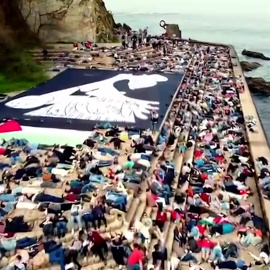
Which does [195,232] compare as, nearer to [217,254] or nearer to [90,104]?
[217,254]

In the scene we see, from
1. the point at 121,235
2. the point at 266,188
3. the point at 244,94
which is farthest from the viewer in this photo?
the point at 244,94

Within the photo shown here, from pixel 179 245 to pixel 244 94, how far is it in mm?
16805

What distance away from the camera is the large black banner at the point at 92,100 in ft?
55.6

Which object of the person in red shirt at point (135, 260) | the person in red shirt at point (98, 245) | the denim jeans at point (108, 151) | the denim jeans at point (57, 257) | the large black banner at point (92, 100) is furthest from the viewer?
the large black banner at point (92, 100)

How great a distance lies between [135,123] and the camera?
55.1ft

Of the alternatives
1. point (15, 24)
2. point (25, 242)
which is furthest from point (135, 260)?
point (15, 24)

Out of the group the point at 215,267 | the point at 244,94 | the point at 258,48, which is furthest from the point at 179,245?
the point at 258,48

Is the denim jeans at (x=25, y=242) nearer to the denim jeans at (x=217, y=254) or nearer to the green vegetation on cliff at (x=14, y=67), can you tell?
the denim jeans at (x=217, y=254)

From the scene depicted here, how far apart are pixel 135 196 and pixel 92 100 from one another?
8646 mm

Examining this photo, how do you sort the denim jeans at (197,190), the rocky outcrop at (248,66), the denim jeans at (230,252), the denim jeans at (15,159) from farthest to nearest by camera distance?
1. the rocky outcrop at (248,66)
2. the denim jeans at (197,190)
3. the denim jeans at (15,159)
4. the denim jeans at (230,252)

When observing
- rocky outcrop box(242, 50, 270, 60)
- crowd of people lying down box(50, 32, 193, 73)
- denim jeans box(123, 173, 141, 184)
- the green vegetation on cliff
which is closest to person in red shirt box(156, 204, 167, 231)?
denim jeans box(123, 173, 141, 184)

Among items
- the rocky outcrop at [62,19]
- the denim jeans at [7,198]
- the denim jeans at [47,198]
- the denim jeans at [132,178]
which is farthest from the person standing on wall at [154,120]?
the rocky outcrop at [62,19]

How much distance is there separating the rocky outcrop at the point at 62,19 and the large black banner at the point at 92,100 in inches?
232

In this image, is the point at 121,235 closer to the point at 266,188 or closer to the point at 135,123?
the point at 266,188
